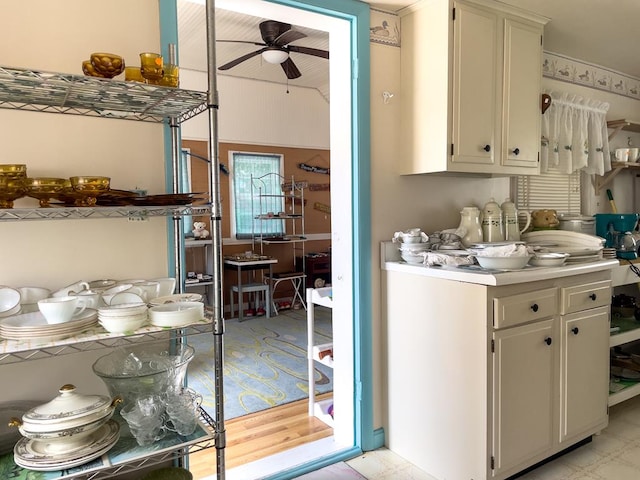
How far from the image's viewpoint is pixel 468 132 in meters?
2.35

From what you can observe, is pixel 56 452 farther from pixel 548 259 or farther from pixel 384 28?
pixel 384 28

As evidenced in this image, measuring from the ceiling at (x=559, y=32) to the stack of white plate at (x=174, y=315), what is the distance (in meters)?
1.42

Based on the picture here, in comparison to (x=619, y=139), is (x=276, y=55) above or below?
above

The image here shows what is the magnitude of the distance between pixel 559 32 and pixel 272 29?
7.00 ft

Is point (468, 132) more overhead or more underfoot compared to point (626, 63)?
more underfoot

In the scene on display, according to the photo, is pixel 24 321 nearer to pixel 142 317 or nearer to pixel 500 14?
pixel 142 317

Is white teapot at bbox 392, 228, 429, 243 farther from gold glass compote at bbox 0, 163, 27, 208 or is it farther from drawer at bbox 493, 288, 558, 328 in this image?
gold glass compote at bbox 0, 163, 27, 208

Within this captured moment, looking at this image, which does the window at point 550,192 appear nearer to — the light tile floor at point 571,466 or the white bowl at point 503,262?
the white bowl at point 503,262

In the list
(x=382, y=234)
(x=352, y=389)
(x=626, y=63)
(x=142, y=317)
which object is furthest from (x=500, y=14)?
(x=142, y=317)

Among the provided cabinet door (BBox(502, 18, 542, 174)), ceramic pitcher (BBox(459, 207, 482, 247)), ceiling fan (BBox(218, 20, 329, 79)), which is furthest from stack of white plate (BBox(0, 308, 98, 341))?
ceiling fan (BBox(218, 20, 329, 79))

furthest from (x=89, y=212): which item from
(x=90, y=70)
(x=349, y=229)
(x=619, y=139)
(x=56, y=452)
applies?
(x=619, y=139)

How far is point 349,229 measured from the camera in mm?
2449

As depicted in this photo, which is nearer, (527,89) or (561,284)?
(561,284)

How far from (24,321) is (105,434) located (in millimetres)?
443
